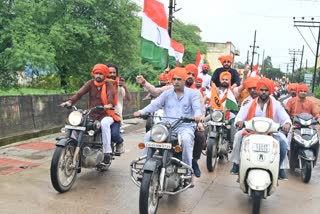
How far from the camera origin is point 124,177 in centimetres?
687

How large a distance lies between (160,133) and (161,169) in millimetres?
403

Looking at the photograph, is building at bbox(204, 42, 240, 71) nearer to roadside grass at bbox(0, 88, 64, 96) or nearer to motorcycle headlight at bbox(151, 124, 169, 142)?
roadside grass at bbox(0, 88, 64, 96)

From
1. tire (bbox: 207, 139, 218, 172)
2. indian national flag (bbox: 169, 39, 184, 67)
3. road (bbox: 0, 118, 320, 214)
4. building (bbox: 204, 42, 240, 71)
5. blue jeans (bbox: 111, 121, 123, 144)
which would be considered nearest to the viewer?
road (bbox: 0, 118, 320, 214)

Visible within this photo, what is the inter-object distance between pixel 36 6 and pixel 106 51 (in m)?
4.56

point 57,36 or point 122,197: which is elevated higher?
point 57,36

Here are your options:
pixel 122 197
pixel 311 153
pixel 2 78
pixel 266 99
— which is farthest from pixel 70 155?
pixel 2 78

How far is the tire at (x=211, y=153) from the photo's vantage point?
7.27 m

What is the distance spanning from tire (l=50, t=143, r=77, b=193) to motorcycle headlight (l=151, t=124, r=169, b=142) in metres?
1.42

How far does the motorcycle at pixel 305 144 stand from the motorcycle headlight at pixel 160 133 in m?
3.26

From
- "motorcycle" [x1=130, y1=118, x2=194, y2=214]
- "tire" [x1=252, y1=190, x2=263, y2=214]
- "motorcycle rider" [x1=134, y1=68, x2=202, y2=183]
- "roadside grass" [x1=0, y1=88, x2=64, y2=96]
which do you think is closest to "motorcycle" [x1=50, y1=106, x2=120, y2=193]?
"motorcycle rider" [x1=134, y1=68, x2=202, y2=183]

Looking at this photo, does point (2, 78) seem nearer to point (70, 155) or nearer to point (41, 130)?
point (41, 130)

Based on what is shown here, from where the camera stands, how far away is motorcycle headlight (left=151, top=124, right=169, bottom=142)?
4.85 meters

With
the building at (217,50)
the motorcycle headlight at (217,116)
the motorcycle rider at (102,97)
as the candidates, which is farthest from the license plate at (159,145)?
the building at (217,50)

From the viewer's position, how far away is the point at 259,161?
5047mm
